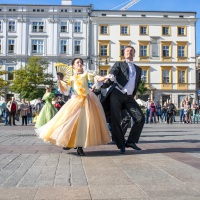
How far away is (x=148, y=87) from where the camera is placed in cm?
5412

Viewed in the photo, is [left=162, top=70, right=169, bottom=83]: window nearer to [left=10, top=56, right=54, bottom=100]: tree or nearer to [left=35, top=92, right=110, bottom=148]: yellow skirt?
[left=10, top=56, right=54, bottom=100]: tree

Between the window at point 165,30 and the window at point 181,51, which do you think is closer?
the window at point 165,30

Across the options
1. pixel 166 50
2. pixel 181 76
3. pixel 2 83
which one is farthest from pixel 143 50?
pixel 2 83

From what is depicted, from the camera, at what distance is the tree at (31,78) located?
47494 millimetres

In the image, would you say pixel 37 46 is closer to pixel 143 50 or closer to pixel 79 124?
pixel 143 50

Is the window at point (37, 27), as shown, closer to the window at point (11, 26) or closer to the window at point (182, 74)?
the window at point (11, 26)

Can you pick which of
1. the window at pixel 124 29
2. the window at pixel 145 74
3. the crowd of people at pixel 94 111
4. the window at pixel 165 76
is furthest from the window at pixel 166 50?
the crowd of people at pixel 94 111

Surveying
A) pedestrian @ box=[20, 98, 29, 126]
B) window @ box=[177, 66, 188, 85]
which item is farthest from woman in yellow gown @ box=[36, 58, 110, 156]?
window @ box=[177, 66, 188, 85]

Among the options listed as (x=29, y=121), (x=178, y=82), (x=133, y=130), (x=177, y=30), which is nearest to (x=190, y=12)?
(x=177, y=30)

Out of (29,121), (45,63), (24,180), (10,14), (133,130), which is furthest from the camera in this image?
(10,14)

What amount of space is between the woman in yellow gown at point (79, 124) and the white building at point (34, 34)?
154 feet

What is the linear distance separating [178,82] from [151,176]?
52139 mm

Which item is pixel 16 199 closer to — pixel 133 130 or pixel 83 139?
pixel 83 139

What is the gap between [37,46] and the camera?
53281 mm
